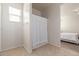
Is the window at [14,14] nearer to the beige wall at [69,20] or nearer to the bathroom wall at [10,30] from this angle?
the bathroom wall at [10,30]

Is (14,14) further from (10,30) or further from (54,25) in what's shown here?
(54,25)

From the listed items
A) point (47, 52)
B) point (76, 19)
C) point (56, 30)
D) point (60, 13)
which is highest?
point (60, 13)

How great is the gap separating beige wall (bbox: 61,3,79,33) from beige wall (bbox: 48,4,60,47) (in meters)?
0.24

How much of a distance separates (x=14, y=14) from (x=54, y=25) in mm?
1272

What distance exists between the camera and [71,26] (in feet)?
8.27

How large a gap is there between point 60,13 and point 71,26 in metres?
0.50

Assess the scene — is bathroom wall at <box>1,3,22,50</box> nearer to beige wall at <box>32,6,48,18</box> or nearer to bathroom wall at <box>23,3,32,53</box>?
bathroom wall at <box>23,3,32,53</box>

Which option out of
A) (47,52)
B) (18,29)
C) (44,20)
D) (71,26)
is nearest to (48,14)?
(44,20)

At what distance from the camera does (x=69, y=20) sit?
2.49 meters

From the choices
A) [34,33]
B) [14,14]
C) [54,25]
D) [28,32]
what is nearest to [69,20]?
[54,25]

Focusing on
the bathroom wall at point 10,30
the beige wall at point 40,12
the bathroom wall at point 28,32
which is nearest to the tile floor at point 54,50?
the bathroom wall at point 28,32

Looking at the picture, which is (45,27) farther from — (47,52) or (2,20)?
(2,20)

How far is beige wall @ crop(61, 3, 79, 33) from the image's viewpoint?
2453mm

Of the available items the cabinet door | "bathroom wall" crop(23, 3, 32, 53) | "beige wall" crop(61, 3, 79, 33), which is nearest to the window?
"bathroom wall" crop(23, 3, 32, 53)
